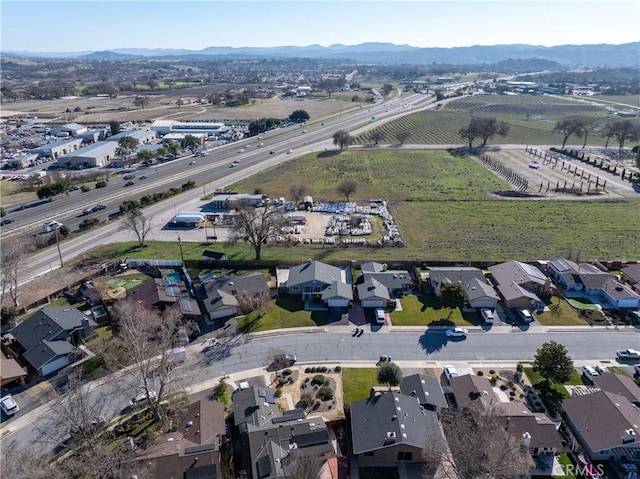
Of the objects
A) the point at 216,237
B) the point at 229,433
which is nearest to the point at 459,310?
the point at 229,433

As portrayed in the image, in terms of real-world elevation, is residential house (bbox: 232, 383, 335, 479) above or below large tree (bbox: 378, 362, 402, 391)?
below

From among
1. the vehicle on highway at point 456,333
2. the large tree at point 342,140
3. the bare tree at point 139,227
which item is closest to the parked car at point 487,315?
the vehicle on highway at point 456,333

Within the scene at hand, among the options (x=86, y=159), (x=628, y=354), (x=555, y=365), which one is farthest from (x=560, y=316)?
(x=86, y=159)

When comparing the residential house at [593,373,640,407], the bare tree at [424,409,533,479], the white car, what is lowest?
the white car

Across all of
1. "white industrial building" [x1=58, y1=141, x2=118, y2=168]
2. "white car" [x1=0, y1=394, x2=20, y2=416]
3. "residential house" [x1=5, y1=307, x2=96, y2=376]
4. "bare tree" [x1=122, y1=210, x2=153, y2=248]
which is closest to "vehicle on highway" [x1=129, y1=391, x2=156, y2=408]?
"white car" [x1=0, y1=394, x2=20, y2=416]

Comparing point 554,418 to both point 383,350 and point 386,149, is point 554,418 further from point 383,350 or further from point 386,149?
point 386,149

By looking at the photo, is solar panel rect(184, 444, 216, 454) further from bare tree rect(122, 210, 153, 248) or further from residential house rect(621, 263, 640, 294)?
residential house rect(621, 263, 640, 294)
